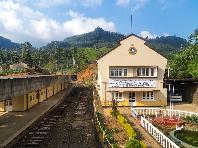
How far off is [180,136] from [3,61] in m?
149

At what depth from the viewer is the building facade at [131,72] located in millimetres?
53969

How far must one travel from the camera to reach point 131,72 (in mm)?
54219

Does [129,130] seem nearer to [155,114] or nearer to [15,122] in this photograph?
[155,114]

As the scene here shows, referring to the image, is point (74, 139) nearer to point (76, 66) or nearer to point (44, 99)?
point (44, 99)

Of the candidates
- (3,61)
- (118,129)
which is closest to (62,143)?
(118,129)

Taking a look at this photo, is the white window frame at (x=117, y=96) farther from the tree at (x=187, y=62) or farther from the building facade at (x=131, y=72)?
the tree at (x=187, y=62)

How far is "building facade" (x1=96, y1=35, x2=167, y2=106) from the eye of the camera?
177 feet

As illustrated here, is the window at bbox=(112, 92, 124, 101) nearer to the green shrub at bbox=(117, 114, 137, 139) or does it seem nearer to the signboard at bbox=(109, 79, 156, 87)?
the signboard at bbox=(109, 79, 156, 87)

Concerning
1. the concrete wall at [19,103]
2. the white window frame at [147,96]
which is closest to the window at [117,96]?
the white window frame at [147,96]

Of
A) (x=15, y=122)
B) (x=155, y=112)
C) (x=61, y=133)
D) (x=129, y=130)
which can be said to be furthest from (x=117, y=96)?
(x=129, y=130)

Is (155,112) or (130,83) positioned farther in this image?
(130,83)

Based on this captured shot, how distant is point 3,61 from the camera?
564ft

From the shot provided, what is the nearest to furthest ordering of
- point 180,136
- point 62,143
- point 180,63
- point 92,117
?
point 62,143 < point 180,136 < point 92,117 < point 180,63

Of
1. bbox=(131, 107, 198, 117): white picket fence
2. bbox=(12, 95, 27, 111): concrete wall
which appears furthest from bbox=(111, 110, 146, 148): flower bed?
bbox=(12, 95, 27, 111): concrete wall
